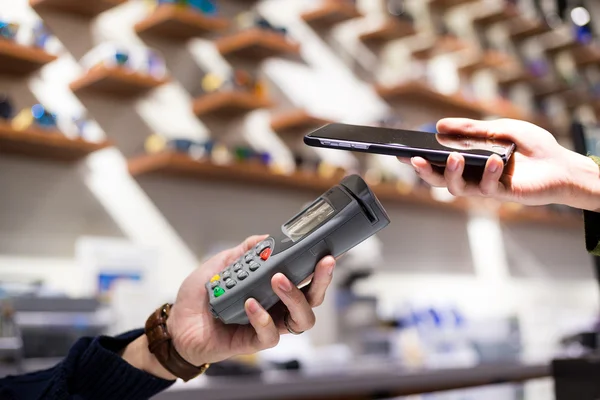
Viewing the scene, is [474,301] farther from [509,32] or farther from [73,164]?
[73,164]

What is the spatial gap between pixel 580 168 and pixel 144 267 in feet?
6.67

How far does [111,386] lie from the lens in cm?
103

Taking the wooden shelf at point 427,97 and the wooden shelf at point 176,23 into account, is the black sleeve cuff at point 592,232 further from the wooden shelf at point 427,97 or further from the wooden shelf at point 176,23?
the wooden shelf at point 427,97

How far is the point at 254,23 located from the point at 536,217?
8.17 ft

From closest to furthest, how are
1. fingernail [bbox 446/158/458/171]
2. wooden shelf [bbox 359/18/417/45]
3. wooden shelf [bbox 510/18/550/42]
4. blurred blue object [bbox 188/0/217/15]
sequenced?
fingernail [bbox 446/158/458/171] < blurred blue object [bbox 188/0/217/15] < wooden shelf [bbox 359/18/417/45] < wooden shelf [bbox 510/18/550/42]

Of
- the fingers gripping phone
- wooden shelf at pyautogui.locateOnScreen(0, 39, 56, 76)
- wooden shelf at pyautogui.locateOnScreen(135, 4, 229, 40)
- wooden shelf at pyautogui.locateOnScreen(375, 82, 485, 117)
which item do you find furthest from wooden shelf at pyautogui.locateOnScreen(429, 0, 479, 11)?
the fingers gripping phone

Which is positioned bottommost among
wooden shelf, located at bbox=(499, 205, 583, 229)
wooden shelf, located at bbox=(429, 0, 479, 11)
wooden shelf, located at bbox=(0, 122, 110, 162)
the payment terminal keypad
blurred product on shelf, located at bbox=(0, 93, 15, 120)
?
the payment terminal keypad

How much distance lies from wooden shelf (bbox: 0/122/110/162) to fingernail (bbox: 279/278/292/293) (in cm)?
177

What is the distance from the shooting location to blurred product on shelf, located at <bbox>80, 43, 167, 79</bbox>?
262 centimetres

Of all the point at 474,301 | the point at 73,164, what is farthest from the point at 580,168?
the point at 474,301

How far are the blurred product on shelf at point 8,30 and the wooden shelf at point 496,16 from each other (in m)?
3.22

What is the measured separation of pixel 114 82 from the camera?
8.85 feet

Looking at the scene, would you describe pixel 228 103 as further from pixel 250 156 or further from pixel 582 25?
A: pixel 582 25

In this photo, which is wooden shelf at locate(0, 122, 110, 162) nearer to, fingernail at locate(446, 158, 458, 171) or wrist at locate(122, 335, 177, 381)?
wrist at locate(122, 335, 177, 381)
